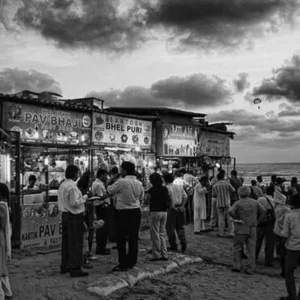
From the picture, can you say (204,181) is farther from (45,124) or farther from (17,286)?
(17,286)

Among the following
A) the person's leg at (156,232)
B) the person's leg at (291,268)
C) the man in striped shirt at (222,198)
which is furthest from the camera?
the man in striped shirt at (222,198)

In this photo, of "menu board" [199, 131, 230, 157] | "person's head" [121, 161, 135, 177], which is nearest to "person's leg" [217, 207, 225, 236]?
"person's head" [121, 161, 135, 177]

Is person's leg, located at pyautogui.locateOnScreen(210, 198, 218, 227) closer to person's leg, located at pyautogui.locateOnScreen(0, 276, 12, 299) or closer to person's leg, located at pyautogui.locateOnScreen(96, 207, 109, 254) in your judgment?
person's leg, located at pyautogui.locateOnScreen(96, 207, 109, 254)

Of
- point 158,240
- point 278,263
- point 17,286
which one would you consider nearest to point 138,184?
point 158,240

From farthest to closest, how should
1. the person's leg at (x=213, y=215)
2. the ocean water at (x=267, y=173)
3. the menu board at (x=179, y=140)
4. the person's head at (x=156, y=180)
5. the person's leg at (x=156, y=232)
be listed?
the ocean water at (x=267, y=173), the menu board at (x=179, y=140), the person's leg at (x=213, y=215), the person's head at (x=156, y=180), the person's leg at (x=156, y=232)

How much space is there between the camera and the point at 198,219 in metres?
12.6

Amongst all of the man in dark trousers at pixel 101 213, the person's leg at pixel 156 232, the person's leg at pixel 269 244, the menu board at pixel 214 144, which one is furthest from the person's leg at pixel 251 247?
the menu board at pixel 214 144

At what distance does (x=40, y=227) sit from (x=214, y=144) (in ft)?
46.2

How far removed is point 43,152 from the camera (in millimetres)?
13961

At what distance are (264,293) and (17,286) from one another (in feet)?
13.6

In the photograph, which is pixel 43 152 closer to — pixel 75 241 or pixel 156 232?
pixel 156 232

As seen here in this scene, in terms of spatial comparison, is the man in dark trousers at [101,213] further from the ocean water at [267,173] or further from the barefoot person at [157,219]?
the ocean water at [267,173]

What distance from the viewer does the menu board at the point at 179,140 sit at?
1764cm

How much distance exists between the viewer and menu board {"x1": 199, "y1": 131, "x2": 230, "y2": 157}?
20.7 metres
